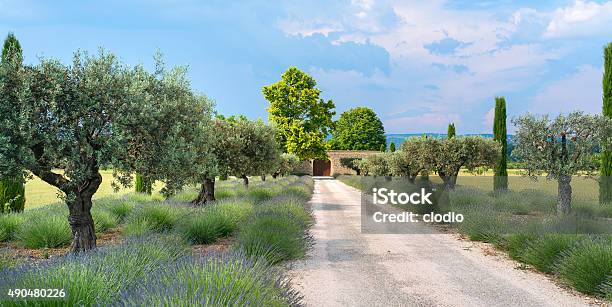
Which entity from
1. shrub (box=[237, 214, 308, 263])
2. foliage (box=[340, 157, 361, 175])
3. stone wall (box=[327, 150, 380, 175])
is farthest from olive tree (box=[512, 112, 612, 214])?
stone wall (box=[327, 150, 380, 175])

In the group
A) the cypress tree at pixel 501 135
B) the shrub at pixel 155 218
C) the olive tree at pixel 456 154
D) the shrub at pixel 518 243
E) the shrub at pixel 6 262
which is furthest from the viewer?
the cypress tree at pixel 501 135

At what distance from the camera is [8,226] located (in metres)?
13.6

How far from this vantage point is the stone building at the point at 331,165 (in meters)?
71.4

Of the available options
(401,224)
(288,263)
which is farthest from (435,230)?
(288,263)

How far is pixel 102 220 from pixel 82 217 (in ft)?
13.4

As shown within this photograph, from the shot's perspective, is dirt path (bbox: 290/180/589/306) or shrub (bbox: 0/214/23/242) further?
shrub (bbox: 0/214/23/242)

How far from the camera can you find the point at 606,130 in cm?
1725

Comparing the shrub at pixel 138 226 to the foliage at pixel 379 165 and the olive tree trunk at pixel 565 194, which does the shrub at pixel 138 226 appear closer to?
the olive tree trunk at pixel 565 194

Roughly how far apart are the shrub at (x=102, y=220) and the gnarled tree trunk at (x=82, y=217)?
3540 mm

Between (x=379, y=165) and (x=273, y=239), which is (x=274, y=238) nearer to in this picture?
(x=273, y=239)

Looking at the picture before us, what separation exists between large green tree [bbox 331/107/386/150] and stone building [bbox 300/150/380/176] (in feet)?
31.7

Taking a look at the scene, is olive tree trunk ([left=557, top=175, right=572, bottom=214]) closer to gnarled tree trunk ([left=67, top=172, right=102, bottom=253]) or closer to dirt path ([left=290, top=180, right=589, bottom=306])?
dirt path ([left=290, top=180, right=589, bottom=306])

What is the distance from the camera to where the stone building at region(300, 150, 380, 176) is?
234 ft

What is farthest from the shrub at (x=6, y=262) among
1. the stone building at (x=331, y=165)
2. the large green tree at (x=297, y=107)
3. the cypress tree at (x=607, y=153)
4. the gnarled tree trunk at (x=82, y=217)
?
the stone building at (x=331, y=165)
